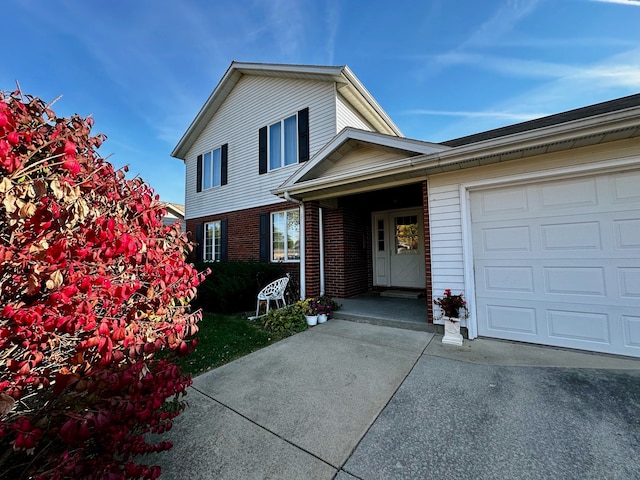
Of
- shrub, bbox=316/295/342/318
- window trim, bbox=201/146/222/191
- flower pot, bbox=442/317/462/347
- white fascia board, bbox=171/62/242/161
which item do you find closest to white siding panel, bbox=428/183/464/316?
flower pot, bbox=442/317/462/347

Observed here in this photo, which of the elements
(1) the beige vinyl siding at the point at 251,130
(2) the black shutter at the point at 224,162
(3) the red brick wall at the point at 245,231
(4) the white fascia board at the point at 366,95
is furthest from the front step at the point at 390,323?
(2) the black shutter at the point at 224,162

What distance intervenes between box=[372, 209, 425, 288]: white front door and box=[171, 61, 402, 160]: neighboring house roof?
327 centimetres

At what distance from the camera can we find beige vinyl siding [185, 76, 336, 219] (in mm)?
7234

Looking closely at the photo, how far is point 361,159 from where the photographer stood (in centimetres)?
534

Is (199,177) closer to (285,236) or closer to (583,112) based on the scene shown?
(285,236)

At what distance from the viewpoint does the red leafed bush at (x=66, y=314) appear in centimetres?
119

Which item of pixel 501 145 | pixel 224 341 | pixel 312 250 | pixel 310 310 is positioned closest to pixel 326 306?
pixel 310 310

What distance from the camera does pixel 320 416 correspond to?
231cm

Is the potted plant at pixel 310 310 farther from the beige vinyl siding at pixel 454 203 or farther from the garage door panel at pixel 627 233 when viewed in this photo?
the garage door panel at pixel 627 233

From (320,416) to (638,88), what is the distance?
808 cm

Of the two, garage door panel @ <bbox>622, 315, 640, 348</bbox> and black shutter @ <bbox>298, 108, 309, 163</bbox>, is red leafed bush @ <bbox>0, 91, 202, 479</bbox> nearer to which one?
garage door panel @ <bbox>622, 315, 640, 348</bbox>

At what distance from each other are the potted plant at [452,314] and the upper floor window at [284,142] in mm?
5227

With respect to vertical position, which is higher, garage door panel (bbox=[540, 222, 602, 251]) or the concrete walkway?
garage door panel (bbox=[540, 222, 602, 251])

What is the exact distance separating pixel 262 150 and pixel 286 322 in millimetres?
5829
